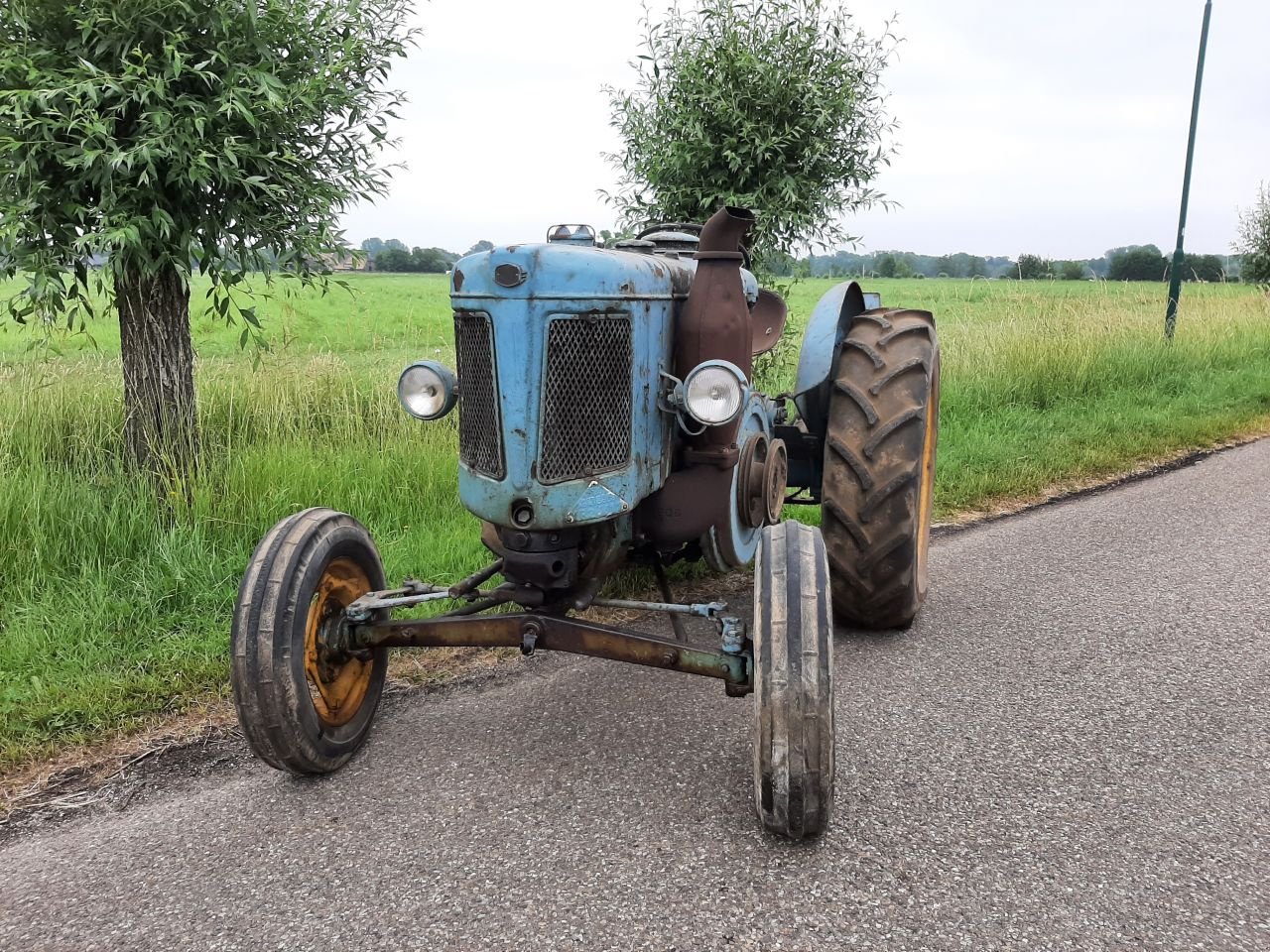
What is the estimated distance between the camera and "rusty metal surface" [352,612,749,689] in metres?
2.55

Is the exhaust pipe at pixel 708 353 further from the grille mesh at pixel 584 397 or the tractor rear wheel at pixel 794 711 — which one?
the tractor rear wheel at pixel 794 711

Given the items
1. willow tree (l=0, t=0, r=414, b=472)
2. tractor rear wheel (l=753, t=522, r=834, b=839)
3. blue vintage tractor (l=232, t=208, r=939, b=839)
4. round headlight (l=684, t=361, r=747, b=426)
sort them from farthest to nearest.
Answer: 1. willow tree (l=0, t=0, r=414, b=472)
2. round headlight (l=684, t=361, r=747, b=426)
3. blue vintage tractor (l=232, t=208, r=939, b=839)
4. tractor rear wheel (l=753, t=522, r=834, b=839)

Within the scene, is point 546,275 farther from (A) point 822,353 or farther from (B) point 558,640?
(A) point 822,353

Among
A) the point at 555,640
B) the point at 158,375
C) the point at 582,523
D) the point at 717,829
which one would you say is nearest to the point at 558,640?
the point at 555,640

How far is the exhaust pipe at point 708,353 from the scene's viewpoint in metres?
2.87

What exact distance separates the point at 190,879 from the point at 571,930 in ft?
3.14

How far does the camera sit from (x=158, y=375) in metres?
4.49

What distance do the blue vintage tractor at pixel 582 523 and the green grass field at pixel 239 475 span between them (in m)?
0.80

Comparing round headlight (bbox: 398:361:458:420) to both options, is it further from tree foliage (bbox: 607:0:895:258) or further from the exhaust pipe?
tree foliage (bbox: 607:0:895:258)

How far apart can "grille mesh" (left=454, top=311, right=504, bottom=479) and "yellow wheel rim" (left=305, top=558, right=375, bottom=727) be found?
60 centimetres

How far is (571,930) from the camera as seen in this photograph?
2.05 meters

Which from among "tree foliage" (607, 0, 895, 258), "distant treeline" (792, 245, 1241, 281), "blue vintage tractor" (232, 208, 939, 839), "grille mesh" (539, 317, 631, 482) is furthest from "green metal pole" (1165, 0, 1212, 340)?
"grille mesh" (539, 317, 631, 482)

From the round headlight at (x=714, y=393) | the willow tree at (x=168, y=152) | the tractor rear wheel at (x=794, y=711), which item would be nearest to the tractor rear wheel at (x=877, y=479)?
the round headlight at (x=714, y=393)

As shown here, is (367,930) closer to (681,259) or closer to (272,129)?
(681,259)
